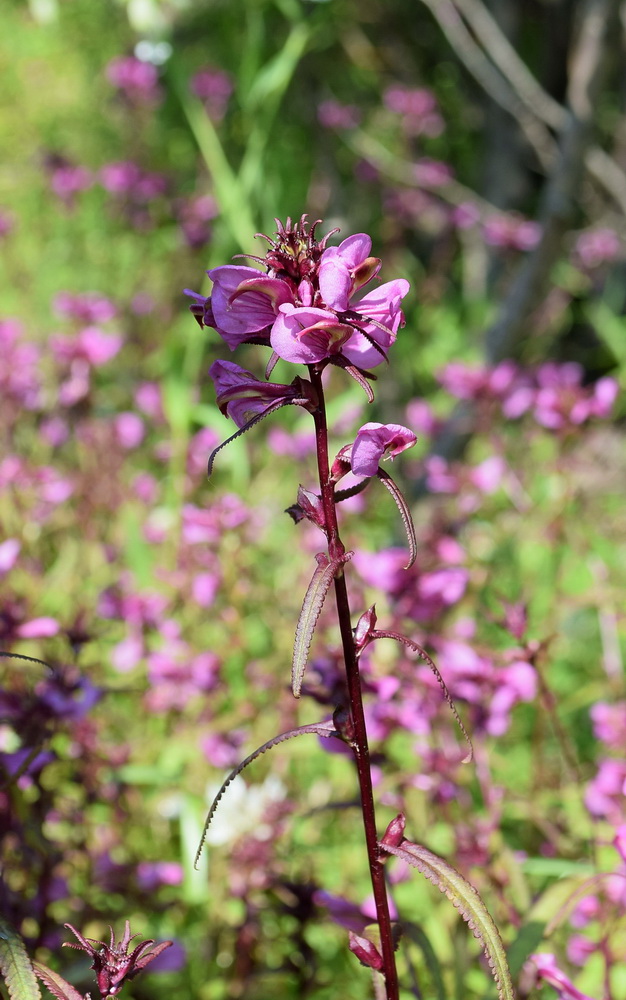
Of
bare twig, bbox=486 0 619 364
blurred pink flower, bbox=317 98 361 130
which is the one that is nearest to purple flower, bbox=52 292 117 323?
bare twig, bbox=486 0 619 364

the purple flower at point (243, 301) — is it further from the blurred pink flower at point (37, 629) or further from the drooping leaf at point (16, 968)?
the blurred pink flower at point (37, 629)

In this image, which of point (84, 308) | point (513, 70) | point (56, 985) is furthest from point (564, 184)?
point (56, 985)

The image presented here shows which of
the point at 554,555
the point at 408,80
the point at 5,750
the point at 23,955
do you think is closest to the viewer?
the point at 23,955

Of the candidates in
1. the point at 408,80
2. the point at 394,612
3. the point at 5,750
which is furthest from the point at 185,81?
the point at 408,80

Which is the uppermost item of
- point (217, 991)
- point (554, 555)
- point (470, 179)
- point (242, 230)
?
point (470, 179)

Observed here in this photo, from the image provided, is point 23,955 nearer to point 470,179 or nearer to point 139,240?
point 139,240

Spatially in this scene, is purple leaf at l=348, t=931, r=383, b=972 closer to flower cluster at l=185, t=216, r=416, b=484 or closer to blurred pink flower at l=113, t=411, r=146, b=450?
flower cluster at l=185, t=216, r=416, b=484
